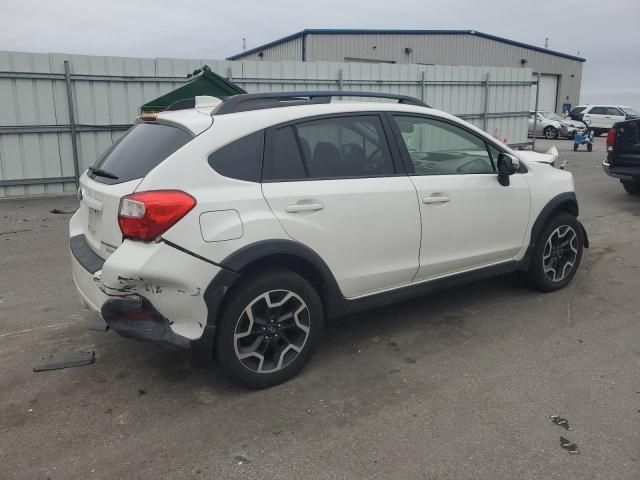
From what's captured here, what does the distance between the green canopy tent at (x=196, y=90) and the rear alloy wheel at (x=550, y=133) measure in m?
22.9

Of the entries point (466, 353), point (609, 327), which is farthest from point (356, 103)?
point (609, 327)

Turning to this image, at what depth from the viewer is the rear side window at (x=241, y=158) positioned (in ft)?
10.2

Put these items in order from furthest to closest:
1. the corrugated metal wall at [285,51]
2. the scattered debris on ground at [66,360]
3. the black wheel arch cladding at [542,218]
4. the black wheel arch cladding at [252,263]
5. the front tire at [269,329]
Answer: the corrugated metal wall at [285,51] < the black wheel arch cladding at [542,218] < the scattered debris on ground at [66,360] < the front tire at [269,329] < the black wheel arch cladding at [252,263]

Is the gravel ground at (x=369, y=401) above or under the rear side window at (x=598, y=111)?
under

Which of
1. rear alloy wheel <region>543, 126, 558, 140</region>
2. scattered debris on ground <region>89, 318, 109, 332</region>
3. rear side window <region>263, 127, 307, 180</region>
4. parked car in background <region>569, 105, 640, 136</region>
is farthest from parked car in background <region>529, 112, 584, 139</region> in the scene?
scattered debris on ground <region>89, 318, 109, 332</region>

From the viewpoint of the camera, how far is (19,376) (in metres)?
3.51

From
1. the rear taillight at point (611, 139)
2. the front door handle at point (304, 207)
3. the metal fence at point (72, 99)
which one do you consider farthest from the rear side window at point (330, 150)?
the metal fence at point (72, 99)

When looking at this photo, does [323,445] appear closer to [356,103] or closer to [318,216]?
[318,216]

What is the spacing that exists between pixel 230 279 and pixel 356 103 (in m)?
1.56

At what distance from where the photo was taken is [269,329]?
10.6ft

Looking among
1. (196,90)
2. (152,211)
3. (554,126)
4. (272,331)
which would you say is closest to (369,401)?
(272,331)

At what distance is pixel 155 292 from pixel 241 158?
89 cm

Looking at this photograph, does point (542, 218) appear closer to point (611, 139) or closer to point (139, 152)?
point (139, 152)

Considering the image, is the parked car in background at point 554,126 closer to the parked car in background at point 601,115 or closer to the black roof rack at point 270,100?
the parked car in background at point 601,115
